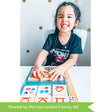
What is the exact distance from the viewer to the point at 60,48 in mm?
644

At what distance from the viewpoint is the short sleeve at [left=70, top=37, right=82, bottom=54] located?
0.63m

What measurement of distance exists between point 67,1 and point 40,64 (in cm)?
25

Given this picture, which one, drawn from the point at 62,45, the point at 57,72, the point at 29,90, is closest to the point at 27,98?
the point at 29,90

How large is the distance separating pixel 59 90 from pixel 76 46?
0.22 metres

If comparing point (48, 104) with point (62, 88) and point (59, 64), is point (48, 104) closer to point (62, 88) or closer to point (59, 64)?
point (62, 88)

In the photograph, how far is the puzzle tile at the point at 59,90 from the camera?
0.47 m

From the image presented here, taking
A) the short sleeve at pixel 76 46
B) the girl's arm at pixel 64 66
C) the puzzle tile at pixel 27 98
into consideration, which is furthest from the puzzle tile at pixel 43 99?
the short sleeve at pixel 76 46

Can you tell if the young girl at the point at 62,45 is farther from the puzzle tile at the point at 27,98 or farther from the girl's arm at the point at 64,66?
the puzzle tile at the point at 27,98

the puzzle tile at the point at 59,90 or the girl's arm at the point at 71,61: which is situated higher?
the girl's arm at the point at 71,61

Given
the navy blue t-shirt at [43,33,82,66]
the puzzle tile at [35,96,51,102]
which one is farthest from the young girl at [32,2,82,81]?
the puzzle tile at [35,96,51,102]

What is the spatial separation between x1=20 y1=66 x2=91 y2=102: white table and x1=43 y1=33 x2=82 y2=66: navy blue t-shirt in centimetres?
Answer: 6

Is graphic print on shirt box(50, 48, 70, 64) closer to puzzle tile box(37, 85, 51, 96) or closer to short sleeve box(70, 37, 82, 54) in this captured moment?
short sleeve box(70, 37, 82, 54)

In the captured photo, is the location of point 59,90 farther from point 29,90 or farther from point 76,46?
point 76,46

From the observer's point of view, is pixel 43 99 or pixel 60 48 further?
pixel 60 48
